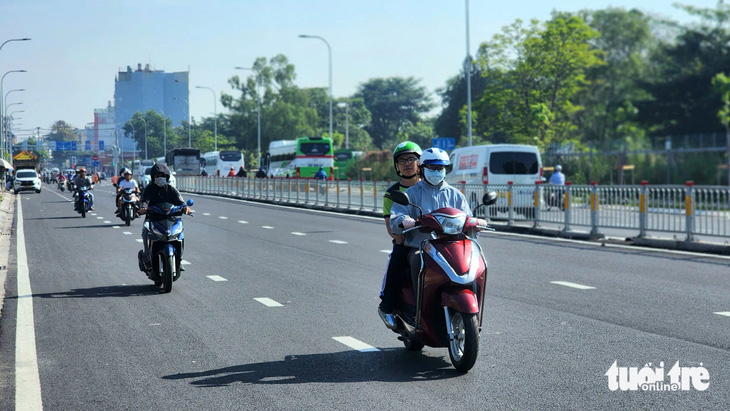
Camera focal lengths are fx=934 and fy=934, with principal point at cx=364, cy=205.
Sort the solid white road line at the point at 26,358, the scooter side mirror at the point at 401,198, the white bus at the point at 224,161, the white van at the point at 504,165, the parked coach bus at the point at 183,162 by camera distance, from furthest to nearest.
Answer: the white bus at the point at 224,161 < the parked coach bus at the point at 183,162 < the white van at the point at 504,165 < the scooter side mirror at the point at 401,198 < the solid white road line at the point at 26,358

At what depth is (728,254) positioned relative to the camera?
1560cm

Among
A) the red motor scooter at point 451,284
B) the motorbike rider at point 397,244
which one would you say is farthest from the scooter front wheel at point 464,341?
the motorbike rider at point 397,244

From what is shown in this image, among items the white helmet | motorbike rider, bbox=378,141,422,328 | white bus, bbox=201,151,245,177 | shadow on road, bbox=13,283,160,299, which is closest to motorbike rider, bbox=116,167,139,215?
shadow on road, bbox=13,283,160,299

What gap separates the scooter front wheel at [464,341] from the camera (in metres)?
6.20

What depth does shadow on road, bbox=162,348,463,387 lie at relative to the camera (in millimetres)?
6215

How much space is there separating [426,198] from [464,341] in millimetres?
1115

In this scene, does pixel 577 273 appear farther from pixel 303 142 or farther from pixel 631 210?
pixel 303 142

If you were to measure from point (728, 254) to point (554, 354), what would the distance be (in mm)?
9784

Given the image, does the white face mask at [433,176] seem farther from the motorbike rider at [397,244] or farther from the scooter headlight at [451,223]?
the scooter headlight at [451,223]

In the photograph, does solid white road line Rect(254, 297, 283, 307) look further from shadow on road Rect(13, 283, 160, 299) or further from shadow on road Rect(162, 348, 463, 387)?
shadow on road Rect(162, 348, 463, 387)

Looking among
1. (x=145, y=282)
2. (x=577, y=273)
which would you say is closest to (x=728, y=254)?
(x=577, y=273)

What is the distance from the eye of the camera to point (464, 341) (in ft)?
20.5

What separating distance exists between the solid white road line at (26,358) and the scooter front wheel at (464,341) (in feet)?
8.85

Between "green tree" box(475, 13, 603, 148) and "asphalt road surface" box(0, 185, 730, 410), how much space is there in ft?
138
